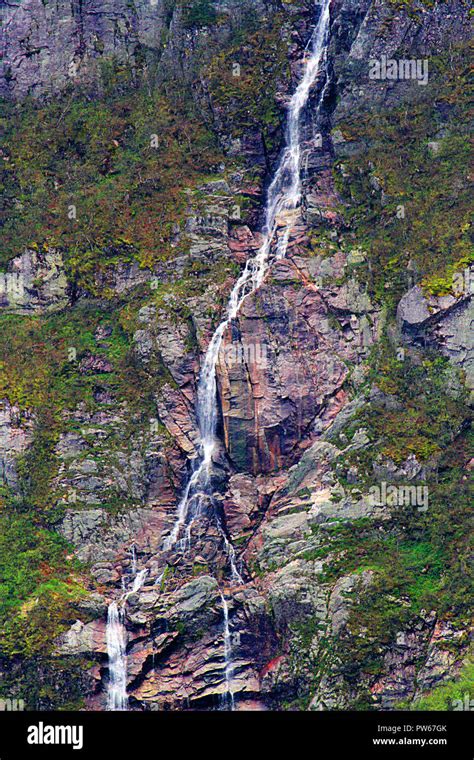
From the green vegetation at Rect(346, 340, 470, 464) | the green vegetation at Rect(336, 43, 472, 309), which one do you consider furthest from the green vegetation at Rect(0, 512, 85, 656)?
the green vegetation at Rect(336, 43, 472, 309)

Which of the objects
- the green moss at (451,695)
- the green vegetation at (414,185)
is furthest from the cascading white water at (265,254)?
the green moss at (451,695)

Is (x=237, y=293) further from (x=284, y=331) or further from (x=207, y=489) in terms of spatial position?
(x=207, y=489)

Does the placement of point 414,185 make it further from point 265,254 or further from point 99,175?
point 99,175

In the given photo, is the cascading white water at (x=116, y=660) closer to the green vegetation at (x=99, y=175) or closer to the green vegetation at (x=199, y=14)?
the green vegetation at (x=99, y=175)

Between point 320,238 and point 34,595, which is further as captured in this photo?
point 320,238

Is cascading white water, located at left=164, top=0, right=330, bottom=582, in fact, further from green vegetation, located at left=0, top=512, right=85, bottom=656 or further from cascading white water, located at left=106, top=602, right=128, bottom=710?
green vegetation, located at left=0, top=512, right=85, bottom=656

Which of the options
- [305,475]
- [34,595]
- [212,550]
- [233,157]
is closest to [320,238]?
[233,157]

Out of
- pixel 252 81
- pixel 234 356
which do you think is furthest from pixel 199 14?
pixel 234 356
